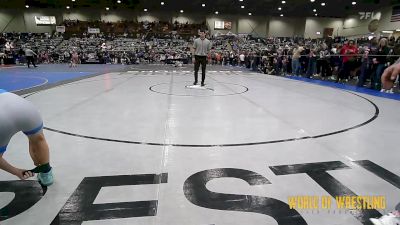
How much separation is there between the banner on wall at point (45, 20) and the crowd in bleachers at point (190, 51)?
2694 mm

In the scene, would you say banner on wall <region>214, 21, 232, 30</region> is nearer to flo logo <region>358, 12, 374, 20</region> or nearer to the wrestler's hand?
flo logo <region>358, 12, 374, 20</region>

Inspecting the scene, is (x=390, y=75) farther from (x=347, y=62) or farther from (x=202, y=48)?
(x=347, y=62)

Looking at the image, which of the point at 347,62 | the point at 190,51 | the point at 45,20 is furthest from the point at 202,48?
the point at 45,20

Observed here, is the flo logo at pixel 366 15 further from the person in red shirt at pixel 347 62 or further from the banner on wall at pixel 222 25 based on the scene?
the person in red shirt at pixel 347 62

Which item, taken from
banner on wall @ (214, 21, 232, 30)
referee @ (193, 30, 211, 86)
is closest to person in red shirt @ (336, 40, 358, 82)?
referee @ (193, 30, 211, 86)

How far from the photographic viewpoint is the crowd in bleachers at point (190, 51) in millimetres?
8844

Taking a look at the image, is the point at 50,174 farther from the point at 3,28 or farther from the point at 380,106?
the point at 3,28

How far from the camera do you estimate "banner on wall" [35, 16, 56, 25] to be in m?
32.7

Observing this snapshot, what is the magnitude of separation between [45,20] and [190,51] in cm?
2054

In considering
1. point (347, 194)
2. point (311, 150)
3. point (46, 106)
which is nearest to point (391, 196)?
point (347, 194)

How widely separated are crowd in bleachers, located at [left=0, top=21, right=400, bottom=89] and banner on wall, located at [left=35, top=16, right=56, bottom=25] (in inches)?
106

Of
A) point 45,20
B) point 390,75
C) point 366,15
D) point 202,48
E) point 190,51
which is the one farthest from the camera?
point 45,20

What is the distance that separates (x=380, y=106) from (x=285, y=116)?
6.89ft

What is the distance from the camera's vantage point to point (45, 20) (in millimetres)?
32938
